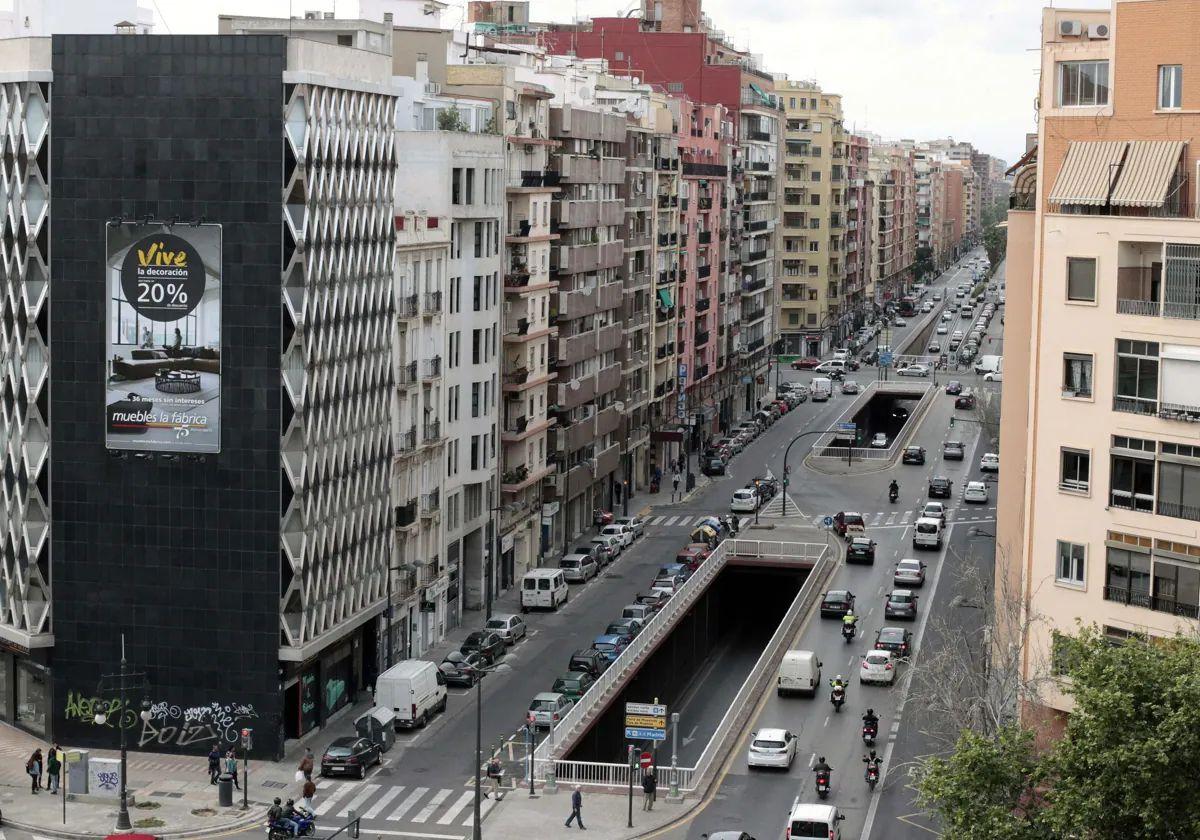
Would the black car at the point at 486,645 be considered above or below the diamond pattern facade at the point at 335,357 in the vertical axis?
below

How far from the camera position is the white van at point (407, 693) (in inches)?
3135

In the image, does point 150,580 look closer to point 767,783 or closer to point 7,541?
point 7,541

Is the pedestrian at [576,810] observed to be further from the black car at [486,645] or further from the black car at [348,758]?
the black car at [486,645]

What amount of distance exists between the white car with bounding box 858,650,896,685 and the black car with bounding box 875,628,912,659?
14.3ft

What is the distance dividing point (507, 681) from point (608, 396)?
147ft

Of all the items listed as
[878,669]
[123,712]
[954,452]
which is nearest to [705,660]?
[878,669]

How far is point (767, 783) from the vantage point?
239ft

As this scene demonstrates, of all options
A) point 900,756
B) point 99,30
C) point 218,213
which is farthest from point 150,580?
point 99,30

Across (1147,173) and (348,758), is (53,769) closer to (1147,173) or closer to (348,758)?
(348,758)

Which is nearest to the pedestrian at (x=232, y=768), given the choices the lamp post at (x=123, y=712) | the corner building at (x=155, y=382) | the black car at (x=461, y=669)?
the lamp post at (x=123, y=712)

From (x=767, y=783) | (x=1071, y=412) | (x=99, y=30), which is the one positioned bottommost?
(x=767, y=783)

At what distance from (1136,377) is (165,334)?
117 feet

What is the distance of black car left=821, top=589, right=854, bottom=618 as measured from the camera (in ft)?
336

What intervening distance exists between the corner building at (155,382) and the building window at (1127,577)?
1201 inches
